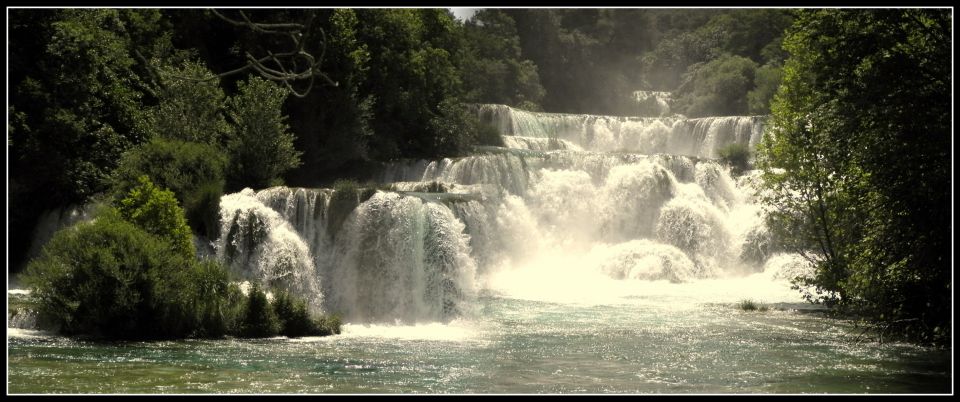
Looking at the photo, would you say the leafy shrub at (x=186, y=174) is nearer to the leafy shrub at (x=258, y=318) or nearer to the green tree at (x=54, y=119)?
the green tree at (x=54, y=119)

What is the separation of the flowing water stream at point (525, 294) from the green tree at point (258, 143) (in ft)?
10.3

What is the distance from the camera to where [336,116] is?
38.1 m

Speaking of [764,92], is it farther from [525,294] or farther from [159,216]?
[159,216]

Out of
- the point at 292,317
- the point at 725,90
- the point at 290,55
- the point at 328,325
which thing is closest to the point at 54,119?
the point at 292,317

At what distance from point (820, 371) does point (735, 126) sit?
3093cm

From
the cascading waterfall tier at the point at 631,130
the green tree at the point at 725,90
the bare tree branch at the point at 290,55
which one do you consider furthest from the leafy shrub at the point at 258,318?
the green tree at the point at 725,90

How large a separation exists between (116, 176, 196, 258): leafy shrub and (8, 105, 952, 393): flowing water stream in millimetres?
2345

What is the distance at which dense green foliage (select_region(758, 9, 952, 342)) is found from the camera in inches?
610

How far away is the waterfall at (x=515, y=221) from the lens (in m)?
26.1

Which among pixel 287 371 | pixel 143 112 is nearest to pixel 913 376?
pixel 287 371

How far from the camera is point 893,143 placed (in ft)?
52.3

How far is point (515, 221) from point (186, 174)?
1252 centimetres

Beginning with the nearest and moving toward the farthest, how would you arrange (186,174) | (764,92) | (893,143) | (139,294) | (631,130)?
(893,143)
(139,294)
(186,174)
(631,130)
(764,92)

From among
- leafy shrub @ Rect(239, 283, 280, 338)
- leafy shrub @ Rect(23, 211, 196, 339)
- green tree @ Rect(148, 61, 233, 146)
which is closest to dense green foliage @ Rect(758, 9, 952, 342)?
leafy shrub @ Rect(239, 283, 280, 338)
